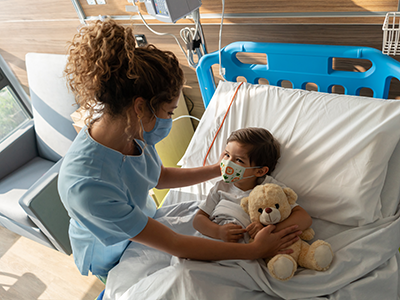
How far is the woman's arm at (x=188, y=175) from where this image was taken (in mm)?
1411

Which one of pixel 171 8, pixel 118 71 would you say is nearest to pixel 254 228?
pixel 118 71

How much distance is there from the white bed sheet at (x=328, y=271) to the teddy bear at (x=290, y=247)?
4cm

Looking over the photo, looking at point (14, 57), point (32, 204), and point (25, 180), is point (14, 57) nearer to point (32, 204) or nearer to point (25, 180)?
point (25, 180)

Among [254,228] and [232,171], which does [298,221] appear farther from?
[232,171]

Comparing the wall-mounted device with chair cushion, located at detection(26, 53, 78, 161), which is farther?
chair cushion, located at detection(26, 53, 78, 161)

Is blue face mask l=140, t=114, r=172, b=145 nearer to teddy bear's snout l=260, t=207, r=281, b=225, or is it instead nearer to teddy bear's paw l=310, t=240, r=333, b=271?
teddy bear's snout l=260, t=207, r=281, b=225

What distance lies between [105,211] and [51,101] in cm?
172

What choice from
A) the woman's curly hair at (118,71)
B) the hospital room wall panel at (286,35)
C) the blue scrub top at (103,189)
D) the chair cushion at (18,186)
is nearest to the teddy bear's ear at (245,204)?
the blue scrub top at (103,189)

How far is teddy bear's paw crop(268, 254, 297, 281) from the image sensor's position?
39.9 inches

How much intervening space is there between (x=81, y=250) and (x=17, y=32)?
2.27 metres

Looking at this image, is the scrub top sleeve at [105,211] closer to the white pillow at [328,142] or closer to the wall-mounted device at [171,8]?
the white pillow at [328,142]

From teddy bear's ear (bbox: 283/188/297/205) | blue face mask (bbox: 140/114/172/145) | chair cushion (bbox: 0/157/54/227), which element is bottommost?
chair cushion (bbox: 0/157/54/227)

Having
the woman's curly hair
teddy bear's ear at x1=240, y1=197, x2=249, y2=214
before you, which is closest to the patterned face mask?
teddy bear's ear at x1=240, y1=197, x2=249, y2=214

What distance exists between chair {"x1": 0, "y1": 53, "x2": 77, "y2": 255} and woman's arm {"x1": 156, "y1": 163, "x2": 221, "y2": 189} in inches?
36.3
